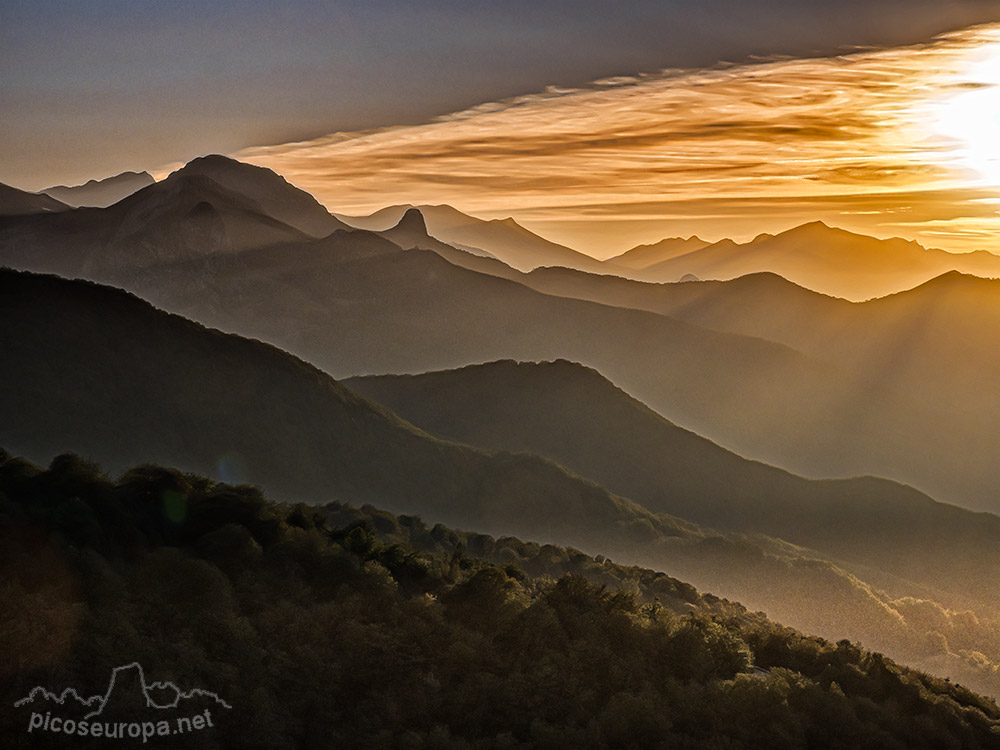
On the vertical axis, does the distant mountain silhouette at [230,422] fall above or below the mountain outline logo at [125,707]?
below

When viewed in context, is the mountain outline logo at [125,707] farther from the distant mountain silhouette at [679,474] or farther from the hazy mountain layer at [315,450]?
the distant mountain silhouette at [679,474]

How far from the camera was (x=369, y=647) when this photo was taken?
18250 mm

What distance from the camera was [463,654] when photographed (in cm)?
1862

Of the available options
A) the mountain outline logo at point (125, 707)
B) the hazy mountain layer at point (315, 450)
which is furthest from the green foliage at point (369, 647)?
the hazy mountain layer at point (315, 450)

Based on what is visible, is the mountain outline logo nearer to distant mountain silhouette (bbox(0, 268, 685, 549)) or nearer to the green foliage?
the green foliage

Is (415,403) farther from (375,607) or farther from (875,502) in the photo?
(375,607)

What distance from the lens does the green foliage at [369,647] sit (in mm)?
16375

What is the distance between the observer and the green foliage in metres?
16.4

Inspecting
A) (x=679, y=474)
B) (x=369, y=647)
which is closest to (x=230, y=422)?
(x=369, y=647)

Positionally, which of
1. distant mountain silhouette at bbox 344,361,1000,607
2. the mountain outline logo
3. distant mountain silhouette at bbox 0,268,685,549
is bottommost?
distant mountain silhouette at bbox 344,361,1000,607

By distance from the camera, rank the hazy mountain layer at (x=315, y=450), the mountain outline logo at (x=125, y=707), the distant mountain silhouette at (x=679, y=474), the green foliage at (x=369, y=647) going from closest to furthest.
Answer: the mountain outline logo at (x=125, y=707) → the green foliage at (x=369, y=647) → the hazy mountain layer at (x=315, y=450) → the distant mountain silhouette at (x=679, y=474)

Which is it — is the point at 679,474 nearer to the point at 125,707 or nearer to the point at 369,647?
the point at 369,647

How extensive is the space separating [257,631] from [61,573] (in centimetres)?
450

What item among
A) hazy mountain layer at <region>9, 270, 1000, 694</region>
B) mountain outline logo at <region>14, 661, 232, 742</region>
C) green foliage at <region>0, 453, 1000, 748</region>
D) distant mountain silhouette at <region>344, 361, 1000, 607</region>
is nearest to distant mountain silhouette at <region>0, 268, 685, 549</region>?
hazy mountain layer at <region>9, 270, 1000, 694</region>
